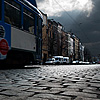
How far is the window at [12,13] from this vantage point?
10.2m

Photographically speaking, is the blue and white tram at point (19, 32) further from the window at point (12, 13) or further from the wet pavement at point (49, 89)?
the wet pavement at point (49, 89)

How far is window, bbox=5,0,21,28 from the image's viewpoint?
33.4 feet

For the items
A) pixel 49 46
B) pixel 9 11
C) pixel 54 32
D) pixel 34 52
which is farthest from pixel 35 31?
pixel 54 32

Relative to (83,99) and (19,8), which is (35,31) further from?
(83,99)

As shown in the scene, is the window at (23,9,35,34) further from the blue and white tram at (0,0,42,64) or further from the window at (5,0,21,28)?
the window at (5,0,21,28)

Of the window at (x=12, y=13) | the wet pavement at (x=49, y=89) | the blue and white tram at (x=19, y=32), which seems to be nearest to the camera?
A: the wet pavement at (x=49, y=89)

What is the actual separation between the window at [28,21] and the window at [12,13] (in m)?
0.77

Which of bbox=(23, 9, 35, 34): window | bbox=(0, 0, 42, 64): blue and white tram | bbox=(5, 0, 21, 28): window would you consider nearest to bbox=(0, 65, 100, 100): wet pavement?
bbox=(0, 0, 42, 64): blue and white tram

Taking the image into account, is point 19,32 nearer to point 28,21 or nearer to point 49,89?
point 28,21

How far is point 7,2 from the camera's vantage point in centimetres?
1014

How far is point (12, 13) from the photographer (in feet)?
34.9

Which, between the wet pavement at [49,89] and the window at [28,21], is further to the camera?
the window at [28,21]

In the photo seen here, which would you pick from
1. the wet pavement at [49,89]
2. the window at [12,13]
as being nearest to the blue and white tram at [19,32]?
the window at [12,13]

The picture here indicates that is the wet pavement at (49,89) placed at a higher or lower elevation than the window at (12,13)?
lower
